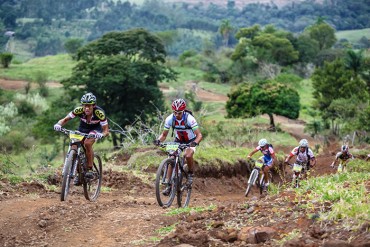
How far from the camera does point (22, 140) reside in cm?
4525

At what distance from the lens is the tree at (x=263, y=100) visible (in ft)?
154

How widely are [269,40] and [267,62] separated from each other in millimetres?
3644

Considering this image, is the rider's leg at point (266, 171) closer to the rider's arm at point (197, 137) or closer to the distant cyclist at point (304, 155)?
the distant cyclist at point (304, 155)

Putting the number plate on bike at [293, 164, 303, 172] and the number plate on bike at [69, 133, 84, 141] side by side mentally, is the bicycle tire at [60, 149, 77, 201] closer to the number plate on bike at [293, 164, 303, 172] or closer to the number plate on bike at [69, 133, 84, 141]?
the number plate on bike at [69, 133, 84, 141]

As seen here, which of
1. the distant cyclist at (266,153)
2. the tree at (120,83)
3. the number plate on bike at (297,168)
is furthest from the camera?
the tree at (120,83)

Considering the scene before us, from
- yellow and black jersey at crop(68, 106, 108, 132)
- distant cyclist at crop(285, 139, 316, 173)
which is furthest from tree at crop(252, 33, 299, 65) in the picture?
yellow and black jersey at crop(68, 106, 108, 132)

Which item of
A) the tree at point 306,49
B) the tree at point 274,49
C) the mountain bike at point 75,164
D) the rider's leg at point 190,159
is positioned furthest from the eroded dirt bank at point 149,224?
the tree at point 306,49

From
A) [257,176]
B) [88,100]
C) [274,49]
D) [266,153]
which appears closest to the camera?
[88,100]

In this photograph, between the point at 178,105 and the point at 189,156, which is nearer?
the point at 178,105

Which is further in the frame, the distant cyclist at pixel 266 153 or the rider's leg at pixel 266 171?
the rider's leg at pixel 266 171

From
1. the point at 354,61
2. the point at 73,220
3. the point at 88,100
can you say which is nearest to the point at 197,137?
the point at 88,100

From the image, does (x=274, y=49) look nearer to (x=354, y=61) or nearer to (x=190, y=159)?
(x=354, y=61)

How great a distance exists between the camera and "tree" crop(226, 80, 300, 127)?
47.0 meters

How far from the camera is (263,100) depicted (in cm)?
4709
